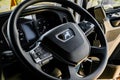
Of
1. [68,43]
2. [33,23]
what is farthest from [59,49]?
[33,23]

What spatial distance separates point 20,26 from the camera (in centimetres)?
133

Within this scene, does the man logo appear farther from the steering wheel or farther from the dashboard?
the dashboard

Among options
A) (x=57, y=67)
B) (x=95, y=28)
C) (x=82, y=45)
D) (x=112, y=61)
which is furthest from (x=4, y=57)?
(x=112, y=61)

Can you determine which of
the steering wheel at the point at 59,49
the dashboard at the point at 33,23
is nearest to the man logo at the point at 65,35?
the steering wheel at the point at 59,49

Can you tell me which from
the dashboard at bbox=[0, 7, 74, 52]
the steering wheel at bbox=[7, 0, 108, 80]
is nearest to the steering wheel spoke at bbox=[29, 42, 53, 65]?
the steering wheel at bbox=[7, 0, 108, 80]

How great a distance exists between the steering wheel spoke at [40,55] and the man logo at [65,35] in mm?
99

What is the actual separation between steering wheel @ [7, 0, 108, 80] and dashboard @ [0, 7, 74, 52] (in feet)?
0.50

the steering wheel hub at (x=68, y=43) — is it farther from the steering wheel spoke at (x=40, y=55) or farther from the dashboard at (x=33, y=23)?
the dashboard at (x=33, y=23)

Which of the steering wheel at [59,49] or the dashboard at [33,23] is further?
the dashboard at [33,23]

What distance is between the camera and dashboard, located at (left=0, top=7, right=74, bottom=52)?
49.5 inches

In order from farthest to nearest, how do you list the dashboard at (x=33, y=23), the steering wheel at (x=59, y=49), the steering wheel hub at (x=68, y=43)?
the dashboard at (x=33, y=23), the steering wheel hub at (x=68, y=43), the steering wheel at (x=59, y=49)

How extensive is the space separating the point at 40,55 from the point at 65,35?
0.17 m

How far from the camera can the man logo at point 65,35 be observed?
1.15m

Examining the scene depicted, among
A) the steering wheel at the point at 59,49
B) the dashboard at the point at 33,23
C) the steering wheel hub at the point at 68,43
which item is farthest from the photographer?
the dashboard at the point at 33,23
